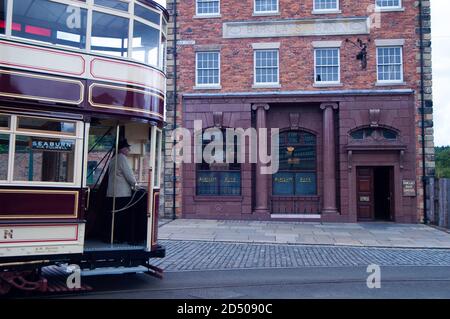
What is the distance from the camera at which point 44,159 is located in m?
7.11

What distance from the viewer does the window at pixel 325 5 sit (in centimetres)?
1998

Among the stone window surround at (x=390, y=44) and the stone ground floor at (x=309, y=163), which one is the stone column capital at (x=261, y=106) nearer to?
the stone ground floor at (x=309, y=163)

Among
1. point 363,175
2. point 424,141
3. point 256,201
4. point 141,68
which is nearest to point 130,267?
point 141,68

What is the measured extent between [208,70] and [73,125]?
13.6m

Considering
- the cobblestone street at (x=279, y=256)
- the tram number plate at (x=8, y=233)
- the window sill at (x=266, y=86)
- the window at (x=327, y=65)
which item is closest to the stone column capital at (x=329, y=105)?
the window at (x=327, y=65)

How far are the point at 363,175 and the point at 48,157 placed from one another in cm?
1527

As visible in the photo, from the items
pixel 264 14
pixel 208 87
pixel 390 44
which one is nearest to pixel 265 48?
pixel 264 14

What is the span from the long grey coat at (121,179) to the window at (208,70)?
12.5 m

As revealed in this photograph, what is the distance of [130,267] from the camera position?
8242mm

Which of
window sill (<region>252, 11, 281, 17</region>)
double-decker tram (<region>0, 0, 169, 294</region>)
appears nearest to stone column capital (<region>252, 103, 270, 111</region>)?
window sill (<region>252, 11, 281, 17</region>)

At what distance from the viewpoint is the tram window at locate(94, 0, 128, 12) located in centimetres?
763

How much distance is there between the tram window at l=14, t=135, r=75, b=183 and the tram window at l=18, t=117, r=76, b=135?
15 cm

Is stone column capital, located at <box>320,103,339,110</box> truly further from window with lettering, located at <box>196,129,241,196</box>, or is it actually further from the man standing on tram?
the man standing on tram

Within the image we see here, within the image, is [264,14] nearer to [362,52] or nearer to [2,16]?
[362,52]
